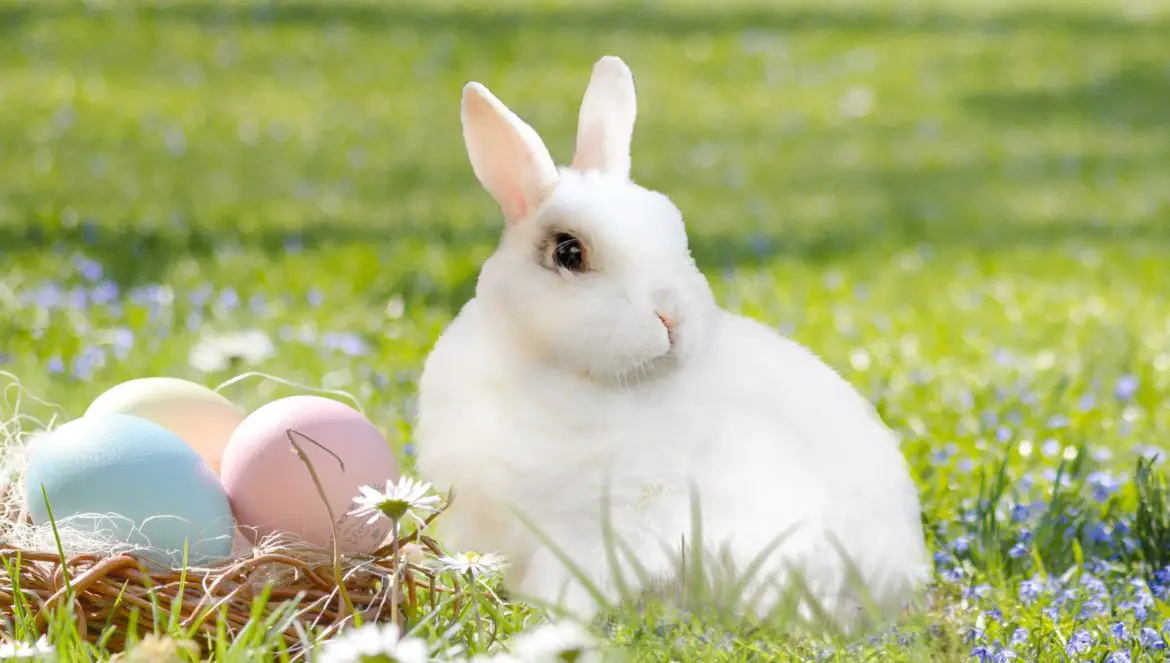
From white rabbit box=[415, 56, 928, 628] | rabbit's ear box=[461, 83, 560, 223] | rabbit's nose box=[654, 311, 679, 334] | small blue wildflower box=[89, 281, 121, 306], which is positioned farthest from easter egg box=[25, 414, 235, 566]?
small blue wildflower box=[89, 281, 121, 306]

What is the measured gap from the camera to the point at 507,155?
2.98m

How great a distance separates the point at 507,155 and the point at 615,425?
1.84 ft

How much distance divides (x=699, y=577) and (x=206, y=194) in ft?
19.2

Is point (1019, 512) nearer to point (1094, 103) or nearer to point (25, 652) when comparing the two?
point (25, 652)

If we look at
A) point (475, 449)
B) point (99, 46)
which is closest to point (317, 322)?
point (475, 449)

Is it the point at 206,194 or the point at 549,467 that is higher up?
the point at 206,194

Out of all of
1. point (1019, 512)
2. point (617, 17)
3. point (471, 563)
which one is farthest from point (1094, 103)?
point (471, 563)

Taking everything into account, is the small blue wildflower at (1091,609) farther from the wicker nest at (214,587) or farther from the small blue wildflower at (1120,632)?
the wicker nest at (214,587)

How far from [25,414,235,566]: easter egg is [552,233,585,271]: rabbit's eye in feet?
2.58

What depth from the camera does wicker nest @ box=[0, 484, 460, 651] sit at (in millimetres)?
2674

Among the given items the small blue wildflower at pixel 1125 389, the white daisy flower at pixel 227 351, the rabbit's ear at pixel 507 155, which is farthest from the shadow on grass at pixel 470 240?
the rabbit's ear at pixel 507 155

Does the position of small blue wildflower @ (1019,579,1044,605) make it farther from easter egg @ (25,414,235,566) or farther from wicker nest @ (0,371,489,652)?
easter egg @ (25,414,235,566)

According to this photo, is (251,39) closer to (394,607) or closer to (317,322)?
(317,322)

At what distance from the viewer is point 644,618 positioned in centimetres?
275
